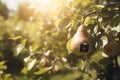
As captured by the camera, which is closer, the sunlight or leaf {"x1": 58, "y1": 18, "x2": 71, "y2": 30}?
leaf {"x1": 58, "y1": 18, "x2": 71, "y2": 30}

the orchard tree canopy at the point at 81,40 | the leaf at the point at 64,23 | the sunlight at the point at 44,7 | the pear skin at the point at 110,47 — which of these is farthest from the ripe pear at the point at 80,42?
the sunlight at the point at 44,7

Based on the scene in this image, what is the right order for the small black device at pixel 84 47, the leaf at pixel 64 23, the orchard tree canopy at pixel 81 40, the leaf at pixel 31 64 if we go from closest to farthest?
the small black device at pixel 84 47, the orchard tree canopy at pixel 81 40, the leaf at pixel 64 23, the leaf at pixel 31 64

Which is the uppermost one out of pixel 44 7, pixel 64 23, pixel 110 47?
pixel 44 7

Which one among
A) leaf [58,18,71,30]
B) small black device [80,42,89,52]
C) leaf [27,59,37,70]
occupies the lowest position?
small black device [80,42,89,52]

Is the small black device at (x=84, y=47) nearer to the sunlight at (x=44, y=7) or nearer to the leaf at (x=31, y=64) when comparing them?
the leaf at (x=31, y=64)

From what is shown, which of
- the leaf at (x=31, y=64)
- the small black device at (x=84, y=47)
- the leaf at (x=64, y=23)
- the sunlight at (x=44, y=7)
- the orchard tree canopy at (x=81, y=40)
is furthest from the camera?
the sunlight at (x=44, y=7)

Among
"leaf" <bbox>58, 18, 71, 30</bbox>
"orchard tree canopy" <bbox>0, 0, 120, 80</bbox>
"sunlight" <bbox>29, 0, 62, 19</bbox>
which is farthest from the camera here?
"sunlight" <bbox>29, 0, 62, 19</bbox>

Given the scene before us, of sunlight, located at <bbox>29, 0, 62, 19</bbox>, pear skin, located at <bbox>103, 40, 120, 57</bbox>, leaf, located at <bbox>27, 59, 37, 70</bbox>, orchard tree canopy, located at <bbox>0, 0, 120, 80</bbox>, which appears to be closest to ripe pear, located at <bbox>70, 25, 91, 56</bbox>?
orchard tree canopy, located at <bbox>0, 0, 120, 80</bbox>

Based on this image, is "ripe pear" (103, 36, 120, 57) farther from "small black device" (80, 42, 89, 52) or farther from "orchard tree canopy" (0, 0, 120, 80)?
"small black device" (80, 42, 89, 52)

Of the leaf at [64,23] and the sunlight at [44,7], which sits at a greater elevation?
the sunlight at [44,7]

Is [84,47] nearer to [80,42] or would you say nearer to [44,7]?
[80,42]

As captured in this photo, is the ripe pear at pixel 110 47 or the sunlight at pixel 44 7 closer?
the ripe pear at pixel 110 47

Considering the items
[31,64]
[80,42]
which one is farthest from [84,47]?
[31,64]

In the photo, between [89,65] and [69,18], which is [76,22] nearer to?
[69,18]
